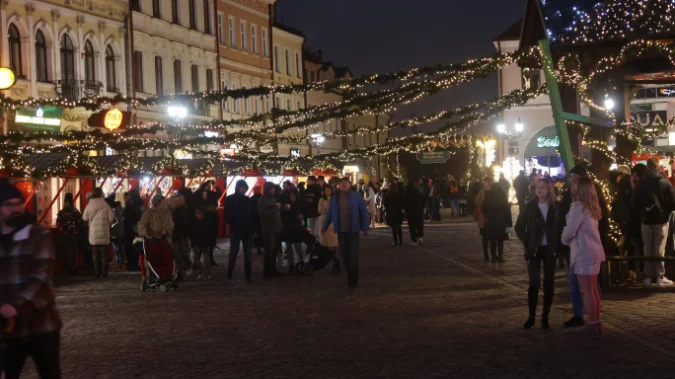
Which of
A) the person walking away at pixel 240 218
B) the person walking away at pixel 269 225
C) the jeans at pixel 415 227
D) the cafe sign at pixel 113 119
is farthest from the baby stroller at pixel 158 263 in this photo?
the cafe sign at pixel 113 119

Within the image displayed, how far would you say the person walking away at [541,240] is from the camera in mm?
11594

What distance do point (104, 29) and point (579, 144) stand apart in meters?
28.1

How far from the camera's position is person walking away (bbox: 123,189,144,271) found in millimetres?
22203

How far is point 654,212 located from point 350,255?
14.9 feet

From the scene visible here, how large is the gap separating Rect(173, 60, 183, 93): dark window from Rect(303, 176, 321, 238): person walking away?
79.4ft

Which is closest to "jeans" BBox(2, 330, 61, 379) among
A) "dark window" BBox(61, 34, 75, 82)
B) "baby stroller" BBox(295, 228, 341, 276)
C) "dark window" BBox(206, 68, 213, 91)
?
"baby stroller" BBox(295, 228, 341, 276)

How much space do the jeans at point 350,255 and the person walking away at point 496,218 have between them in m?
4.75

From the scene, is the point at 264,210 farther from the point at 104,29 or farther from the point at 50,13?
the point at 104,29

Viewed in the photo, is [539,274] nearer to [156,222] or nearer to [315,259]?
[156,222]

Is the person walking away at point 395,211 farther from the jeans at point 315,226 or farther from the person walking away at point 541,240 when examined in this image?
the person walking away at point 541,240

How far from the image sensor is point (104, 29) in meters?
41.3

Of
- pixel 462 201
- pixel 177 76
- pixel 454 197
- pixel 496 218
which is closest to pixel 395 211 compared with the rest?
pixel 496 218

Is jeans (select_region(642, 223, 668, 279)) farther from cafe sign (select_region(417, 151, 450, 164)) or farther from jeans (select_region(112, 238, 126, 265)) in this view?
cafe sign (select_region(417, 151, 450, 164))

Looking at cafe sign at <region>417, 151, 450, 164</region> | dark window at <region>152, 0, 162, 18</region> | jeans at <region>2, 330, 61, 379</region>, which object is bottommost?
jeans at <region>2, 330, 61, 379</region>
